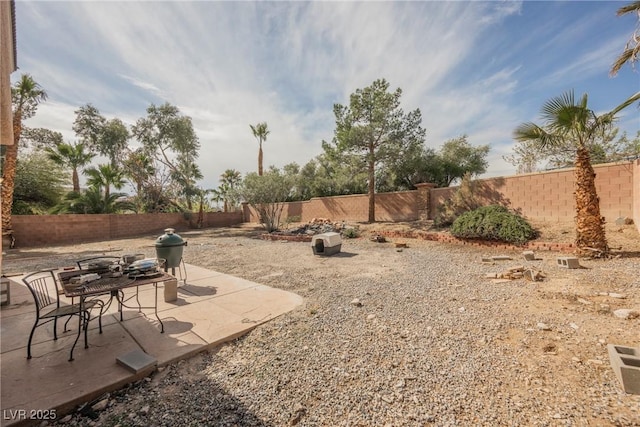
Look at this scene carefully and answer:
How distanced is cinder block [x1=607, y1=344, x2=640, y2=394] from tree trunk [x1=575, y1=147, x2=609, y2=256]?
16.5 ft

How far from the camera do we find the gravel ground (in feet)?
6.53

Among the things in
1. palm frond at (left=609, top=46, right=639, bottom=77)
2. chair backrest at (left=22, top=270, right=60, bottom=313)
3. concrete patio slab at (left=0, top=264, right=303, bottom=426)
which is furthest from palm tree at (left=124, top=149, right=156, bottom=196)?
palm frond at (left=609, top=46, right=639, bottom=77)

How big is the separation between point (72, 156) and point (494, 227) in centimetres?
2389

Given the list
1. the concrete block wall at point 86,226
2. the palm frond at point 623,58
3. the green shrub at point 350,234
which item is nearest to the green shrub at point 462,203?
the green shrub at point 350,234

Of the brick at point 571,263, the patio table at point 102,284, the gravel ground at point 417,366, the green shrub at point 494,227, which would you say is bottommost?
the gravel ground at point 417,366

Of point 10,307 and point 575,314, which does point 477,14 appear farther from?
point 10,307

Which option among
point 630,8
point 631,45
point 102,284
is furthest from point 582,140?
point 102,284

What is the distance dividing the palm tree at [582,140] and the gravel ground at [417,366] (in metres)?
1.58

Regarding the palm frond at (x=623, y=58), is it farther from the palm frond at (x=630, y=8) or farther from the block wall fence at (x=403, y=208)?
the block wall fence at (x=403, y=208)

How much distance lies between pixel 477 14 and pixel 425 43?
1.28m

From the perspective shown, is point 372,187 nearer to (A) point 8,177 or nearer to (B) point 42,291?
→ (B) point 42,291

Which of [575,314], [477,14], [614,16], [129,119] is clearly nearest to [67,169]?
[129,119]

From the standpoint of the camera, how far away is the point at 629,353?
2.33 meters

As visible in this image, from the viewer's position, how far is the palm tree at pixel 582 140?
18.7 ft
